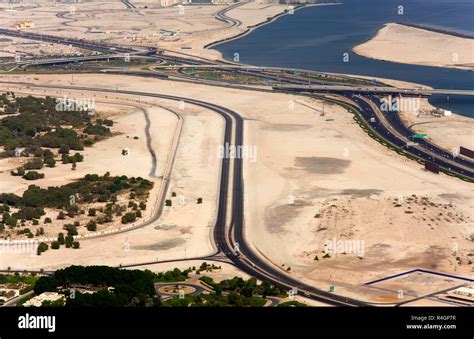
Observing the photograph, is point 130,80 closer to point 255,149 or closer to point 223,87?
point 223,87

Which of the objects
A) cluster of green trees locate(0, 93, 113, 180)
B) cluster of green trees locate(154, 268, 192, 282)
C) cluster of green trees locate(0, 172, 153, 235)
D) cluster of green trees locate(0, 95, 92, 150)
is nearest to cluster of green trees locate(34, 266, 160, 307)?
cluster of green trees locate(154, 268, 192, 282)

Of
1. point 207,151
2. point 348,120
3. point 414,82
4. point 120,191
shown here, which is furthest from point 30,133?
point 414,82

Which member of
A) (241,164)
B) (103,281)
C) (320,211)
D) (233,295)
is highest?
(103,281)

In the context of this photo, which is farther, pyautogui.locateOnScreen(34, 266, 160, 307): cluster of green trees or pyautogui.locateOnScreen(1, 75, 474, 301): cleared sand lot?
pyautogui.locateOnScreen(1, 75, 474, 301): cleared sand lot

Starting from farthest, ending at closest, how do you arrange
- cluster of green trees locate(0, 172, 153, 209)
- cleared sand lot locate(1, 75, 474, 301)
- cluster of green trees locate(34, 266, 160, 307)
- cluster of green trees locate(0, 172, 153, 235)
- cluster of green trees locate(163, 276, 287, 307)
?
1. cluster of green trees locate(0, 172, 153, 209)
2. cluster of green trees locate(0, 172, 153, 235)
3. cleared sand lot locate(1, 75, 474, 301)
4. cluster of green trees locate(163, 276, 287, 307)
5. cluster of green trees locate(34, 266, 160, 307)

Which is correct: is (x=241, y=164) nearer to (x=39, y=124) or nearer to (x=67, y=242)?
(x=67, y=242)

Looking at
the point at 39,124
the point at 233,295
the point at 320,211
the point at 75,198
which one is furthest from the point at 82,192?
the point at 39,124

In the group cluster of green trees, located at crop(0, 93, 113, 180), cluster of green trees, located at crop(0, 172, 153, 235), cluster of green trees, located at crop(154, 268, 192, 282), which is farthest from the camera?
cluster of green trees, located at crop(0, 93, 113, 180)

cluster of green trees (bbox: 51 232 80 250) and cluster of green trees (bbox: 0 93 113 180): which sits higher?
cluster of green trees (bbox: 51 232 80 250)

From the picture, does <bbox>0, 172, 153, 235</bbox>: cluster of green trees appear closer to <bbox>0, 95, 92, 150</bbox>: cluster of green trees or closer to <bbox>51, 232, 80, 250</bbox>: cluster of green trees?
<bbox>51, 232, 80, 250</bbox>: cluster of green trees
